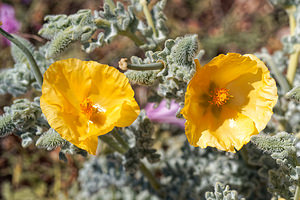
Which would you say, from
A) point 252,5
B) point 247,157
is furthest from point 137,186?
point 252,5

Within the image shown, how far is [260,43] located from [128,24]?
174cm

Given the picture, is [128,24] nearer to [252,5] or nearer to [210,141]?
[210,141]

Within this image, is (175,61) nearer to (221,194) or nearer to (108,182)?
(221,194)

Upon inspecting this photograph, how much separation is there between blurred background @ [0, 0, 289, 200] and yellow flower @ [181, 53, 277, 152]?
117cm

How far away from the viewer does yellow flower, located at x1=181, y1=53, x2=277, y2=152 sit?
120cm

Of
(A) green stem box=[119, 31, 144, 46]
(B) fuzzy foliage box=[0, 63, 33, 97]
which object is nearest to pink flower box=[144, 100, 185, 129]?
(A) green stem box=[119, 31, 144, 46]

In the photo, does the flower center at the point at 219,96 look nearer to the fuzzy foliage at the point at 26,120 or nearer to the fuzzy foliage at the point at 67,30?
the fuzzy foliage at the point at 67,30

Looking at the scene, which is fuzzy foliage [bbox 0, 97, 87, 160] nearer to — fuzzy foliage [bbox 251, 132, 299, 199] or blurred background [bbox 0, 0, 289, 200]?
fuzzy foliage [bbox 251, 132, 299, 199]

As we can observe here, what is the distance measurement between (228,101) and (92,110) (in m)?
0.56

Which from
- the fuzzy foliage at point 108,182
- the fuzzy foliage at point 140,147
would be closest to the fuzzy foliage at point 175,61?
the fuzzy foliage at point 140,147

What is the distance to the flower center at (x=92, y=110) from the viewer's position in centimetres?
129

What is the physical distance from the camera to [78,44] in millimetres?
2881

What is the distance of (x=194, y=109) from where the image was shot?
49.4 inches

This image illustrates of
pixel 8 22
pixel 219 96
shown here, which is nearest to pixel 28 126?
pixel 219 96
